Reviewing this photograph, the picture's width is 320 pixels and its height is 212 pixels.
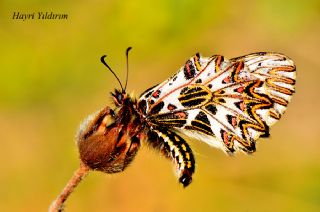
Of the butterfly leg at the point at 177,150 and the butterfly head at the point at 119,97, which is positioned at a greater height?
the butterfly head at the point at 119,97

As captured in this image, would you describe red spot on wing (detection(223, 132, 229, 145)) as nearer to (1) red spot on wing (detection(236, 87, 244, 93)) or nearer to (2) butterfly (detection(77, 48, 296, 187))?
(2) butterfly (detection(77, 48, 296, 187))

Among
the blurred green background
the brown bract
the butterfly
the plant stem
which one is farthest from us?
the blurred green background

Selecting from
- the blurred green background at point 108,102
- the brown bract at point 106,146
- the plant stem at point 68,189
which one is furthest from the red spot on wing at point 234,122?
the blurred green background at point 108,102

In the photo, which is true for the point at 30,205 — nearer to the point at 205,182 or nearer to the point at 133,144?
the point at 205,182

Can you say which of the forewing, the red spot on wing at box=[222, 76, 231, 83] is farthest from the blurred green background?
the red spot on wing at box=[222, 76, 231, 83]

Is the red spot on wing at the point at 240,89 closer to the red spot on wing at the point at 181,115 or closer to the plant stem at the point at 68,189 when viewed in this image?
the red spot on wing at the point at 181,115

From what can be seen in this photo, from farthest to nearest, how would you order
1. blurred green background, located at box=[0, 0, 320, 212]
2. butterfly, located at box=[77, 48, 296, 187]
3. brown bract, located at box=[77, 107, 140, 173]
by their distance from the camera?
blurred green background, located at box=[0, 0, 320, 212] → butterfly, located at box=[77, 48, 296, 187] → brown bract, located at box=[77, 107, 140, 173]
